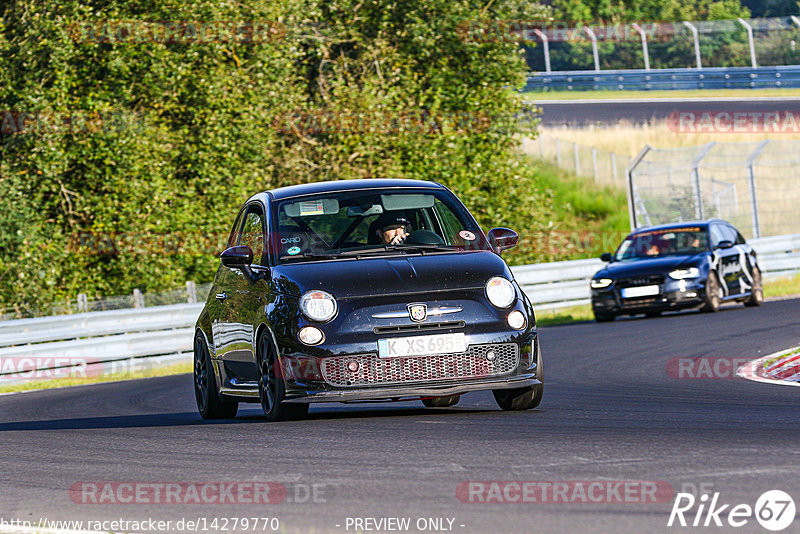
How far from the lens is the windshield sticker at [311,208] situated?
10.1 m

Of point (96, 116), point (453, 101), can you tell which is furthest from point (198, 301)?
point (453, 101)

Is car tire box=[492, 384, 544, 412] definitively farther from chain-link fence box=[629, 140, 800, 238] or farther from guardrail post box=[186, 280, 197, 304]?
chain-link fence box=[629, 140, 800, 238]

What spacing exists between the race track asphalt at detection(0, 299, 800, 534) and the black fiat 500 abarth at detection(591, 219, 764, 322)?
29.4 ft

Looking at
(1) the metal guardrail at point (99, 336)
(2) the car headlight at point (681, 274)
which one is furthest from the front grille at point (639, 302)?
(1) the metal guardrail at point (99, 336)

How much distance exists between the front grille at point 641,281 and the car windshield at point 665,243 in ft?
2.88

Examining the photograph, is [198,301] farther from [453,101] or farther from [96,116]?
[453,101]

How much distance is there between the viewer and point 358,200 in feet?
33.5

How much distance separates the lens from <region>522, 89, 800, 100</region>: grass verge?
5081cm

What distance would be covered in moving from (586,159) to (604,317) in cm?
2123

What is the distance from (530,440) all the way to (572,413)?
167 cm

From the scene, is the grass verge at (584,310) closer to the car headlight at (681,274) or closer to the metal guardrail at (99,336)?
the car headlight at (681,274)

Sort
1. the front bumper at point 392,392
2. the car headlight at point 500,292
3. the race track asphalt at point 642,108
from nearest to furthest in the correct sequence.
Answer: the front bumper at point 392,392, the car headlight at point 500,292, the race track asphalt at point 642,108

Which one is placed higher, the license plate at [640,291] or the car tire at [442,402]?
the car tire at [442,402]

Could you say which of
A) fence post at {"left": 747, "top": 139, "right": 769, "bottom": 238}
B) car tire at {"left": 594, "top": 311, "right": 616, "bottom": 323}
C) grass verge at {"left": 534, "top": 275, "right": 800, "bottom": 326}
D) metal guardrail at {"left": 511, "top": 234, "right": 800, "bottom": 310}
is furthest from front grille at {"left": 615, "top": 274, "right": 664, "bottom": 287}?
fence post at {"left": 747, "top": 139, "right": 769, "bottom": 238}
